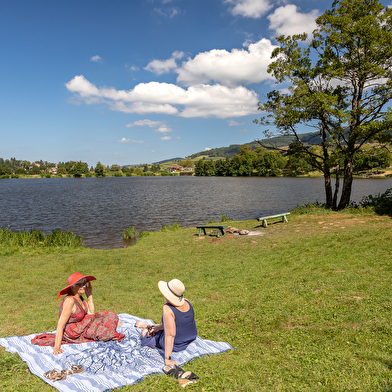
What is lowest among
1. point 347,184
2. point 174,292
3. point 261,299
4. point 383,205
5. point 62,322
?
point 261,299

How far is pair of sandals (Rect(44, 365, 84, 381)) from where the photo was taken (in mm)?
4410

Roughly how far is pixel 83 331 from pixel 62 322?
51 centimetres

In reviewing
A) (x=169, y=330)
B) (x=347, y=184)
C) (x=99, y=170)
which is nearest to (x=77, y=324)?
(x=169, y=330)

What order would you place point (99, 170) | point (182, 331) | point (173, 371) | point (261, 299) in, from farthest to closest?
point (99, 170), point (261, 299), point (182, 331), point (173, 371)

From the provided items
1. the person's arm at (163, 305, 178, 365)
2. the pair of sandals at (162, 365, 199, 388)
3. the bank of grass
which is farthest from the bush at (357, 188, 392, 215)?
the pair of sandals at (162, 365, 199, 388)

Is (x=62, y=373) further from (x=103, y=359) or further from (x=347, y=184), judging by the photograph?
(x=347, y=184)

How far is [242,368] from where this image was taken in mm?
4645

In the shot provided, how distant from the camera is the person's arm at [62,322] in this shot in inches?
202

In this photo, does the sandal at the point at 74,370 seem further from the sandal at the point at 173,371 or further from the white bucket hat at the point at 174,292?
the white bucket hat at the point at 174,292

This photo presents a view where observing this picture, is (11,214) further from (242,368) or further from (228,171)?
(228,171)

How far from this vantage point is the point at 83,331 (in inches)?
221

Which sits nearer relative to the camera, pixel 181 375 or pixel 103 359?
pixel 181 375

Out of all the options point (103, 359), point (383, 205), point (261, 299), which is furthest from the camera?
point (383, 205)

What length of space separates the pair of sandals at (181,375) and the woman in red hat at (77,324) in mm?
1460
